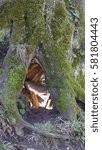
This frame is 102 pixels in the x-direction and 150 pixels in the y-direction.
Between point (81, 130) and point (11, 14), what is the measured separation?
1326 millimetres

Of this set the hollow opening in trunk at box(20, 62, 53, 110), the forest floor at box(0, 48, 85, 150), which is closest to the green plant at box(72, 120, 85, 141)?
the forest floor at box(0, 48, 85, 150)

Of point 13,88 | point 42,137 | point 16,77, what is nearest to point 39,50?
point 16,77

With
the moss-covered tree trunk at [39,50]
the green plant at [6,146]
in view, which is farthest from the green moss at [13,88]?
the green plant at [6,146]

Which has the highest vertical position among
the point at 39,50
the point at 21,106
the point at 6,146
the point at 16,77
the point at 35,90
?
the point at 39,50

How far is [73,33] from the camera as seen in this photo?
4.61 m

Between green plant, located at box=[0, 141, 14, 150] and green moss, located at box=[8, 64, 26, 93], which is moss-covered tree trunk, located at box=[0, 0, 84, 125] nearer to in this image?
green moss, located at box=[8, 64, 26, 93]

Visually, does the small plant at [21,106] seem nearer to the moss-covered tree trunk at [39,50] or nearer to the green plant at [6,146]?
the moss-covered tree trunk at [39,50]

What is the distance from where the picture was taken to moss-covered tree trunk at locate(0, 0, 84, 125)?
4.00m

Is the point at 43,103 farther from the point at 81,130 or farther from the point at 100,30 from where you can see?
the point at 100,30

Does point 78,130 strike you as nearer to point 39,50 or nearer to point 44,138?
point 44,138

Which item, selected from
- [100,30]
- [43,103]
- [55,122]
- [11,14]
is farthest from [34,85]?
[100,30]

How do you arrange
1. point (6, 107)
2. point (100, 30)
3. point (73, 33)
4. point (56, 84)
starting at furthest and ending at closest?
point (73, 33) < point (56, 84) < point (6, 107) < point (100, 30)

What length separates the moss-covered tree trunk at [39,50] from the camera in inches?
157

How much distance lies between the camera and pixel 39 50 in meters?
4.14
